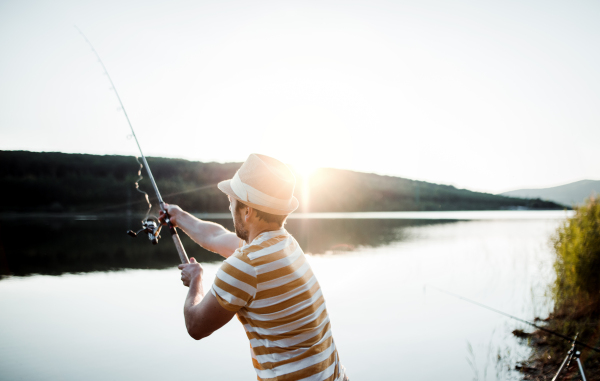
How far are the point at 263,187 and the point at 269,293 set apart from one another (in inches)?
17.0

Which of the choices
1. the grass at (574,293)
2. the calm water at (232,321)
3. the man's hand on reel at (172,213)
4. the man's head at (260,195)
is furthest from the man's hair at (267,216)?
the grass at (574,293)

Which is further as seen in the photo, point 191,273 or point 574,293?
point 574,293

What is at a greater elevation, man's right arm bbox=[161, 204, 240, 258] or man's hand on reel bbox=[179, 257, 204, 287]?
man's right arm bbox=[161, 204, 240, 258]

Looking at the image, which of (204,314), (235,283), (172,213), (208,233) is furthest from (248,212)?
(172,213)

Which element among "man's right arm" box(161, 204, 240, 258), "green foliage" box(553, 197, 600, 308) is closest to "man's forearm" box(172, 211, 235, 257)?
"man's right arm" box(161, 204, 240, 258)

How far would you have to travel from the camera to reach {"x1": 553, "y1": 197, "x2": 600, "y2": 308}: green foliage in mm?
6637

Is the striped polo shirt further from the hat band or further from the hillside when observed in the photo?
the hillside

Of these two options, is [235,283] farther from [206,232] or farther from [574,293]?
[574,293]

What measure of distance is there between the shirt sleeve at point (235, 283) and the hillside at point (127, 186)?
52.3m

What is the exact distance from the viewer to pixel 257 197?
172 centimetres

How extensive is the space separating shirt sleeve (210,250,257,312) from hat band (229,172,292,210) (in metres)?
0.25

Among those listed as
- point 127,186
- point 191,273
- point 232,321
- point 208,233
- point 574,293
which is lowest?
point 232,321

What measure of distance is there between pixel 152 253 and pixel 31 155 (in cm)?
4560

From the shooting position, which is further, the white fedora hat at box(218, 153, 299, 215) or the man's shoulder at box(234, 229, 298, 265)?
the white fedora hat at box(218, 153, 299, 215)
